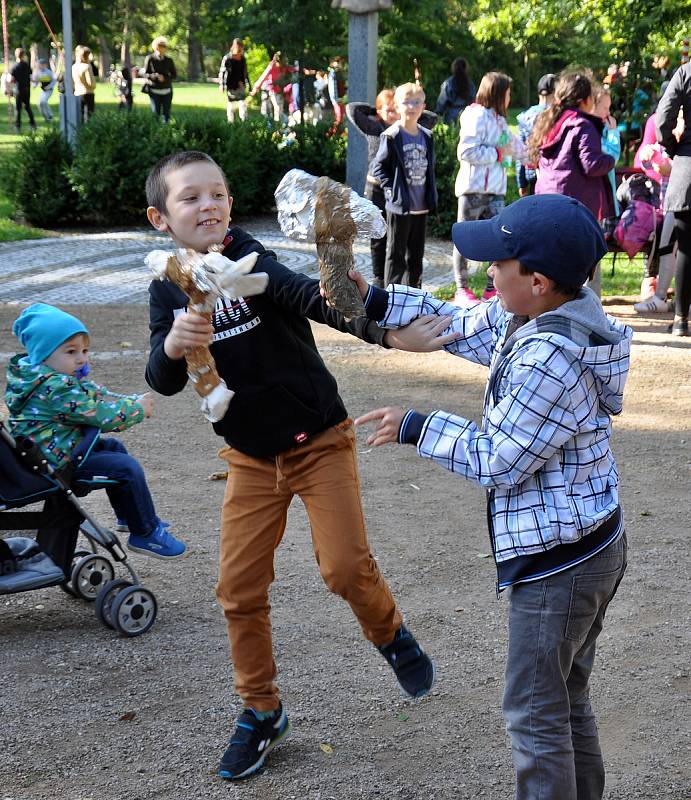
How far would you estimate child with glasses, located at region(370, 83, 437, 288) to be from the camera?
8.98 m

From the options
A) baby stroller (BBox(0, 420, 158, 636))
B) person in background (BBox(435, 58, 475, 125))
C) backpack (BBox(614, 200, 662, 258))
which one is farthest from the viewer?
person in background (BBox(435, 58, 475, 125))

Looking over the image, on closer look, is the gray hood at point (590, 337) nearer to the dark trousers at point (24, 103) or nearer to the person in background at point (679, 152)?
the person in background at point (679, 152)

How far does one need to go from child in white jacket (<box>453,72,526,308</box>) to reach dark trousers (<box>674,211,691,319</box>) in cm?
178

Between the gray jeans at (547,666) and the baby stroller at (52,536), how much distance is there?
76.0 inches

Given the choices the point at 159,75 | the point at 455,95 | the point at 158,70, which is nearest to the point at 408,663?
the point at 455,95

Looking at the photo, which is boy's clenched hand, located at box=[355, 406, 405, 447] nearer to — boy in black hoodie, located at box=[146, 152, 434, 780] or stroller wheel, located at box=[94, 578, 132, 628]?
boy in black hoodie, located at box=[146, 152, 434, 780]

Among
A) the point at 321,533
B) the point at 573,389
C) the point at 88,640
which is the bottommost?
the point at 88,640

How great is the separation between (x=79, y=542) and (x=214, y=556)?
697 millimetres

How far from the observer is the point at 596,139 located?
26.1ft

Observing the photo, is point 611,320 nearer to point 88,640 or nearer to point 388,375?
point 88,640

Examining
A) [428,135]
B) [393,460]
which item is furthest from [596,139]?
[393,460]

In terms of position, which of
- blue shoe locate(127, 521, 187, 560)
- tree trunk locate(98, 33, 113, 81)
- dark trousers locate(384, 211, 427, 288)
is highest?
tree trunk locate(98, 33, 113, 81)

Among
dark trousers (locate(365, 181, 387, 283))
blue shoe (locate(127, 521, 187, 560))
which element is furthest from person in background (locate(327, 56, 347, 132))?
blue shoe (locate(127, 521, 187, 560))

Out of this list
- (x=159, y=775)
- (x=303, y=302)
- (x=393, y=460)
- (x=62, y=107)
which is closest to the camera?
(x=303, y=302)
